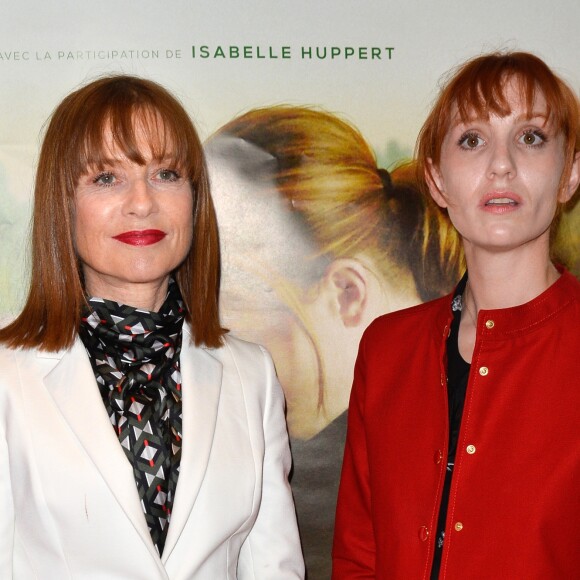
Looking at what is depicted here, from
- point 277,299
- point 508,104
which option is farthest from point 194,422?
point 508,104

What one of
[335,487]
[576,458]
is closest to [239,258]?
[335,487]

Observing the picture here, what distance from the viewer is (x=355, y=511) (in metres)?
1.97

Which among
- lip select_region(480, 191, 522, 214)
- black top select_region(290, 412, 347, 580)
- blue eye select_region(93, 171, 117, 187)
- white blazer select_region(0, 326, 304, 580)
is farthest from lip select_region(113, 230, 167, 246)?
black top select_region(290, 412, 347, 580)

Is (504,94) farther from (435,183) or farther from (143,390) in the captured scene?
(143,390)

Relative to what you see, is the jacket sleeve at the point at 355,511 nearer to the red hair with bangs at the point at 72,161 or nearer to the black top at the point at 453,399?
the black top at the point at 453,399

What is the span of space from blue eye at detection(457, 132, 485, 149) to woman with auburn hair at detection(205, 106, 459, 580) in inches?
19.6

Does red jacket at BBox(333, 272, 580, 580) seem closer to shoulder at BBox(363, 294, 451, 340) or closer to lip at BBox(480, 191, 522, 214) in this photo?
shoulder at BBox(363, 294, 451, 340)

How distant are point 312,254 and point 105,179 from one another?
27.9 inches

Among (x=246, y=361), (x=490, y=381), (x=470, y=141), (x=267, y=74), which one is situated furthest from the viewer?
(x=267, y=74)

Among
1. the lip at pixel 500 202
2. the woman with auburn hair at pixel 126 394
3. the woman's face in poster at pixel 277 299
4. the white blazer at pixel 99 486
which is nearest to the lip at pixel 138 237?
the woman with auburn hair at pixel 126 394

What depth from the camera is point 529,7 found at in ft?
7.73

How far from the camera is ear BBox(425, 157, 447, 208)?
6.13ft

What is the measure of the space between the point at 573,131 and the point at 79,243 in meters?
1.03

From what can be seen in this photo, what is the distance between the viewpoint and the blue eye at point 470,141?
179cm
